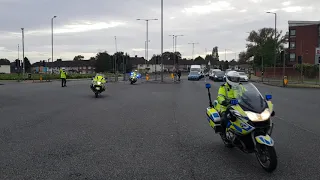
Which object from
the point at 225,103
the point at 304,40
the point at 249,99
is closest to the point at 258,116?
the point at 249,99

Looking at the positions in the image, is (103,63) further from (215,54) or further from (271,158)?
(271,158)

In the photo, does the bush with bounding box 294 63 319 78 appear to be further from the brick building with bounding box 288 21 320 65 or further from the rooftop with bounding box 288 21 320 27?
the rooftop with bounding box 288 21 320 27

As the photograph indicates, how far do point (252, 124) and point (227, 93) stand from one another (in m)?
1.28

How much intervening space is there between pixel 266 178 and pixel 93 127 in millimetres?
5698

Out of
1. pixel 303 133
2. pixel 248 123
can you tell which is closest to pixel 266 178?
pixel 248 123

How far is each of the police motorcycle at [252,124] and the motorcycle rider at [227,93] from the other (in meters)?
0.13

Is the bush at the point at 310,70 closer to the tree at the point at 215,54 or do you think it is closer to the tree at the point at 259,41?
the tree at the point at 259,41

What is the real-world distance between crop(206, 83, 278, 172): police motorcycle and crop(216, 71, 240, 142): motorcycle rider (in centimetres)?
13

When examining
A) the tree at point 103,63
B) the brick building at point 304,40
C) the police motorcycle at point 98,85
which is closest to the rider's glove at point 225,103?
the police motorcycle at point 98,85

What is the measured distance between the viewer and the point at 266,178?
17.3 ft

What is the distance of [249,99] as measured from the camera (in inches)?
237

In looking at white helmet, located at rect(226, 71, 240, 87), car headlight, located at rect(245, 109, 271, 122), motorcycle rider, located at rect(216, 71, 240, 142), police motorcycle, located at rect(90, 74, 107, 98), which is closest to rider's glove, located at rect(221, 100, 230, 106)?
motorcycle rider, located at rect(216, 71, 240, 142)

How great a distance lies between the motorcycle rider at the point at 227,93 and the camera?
6.59 meters

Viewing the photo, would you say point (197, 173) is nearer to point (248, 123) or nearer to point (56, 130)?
point (248, 123)
